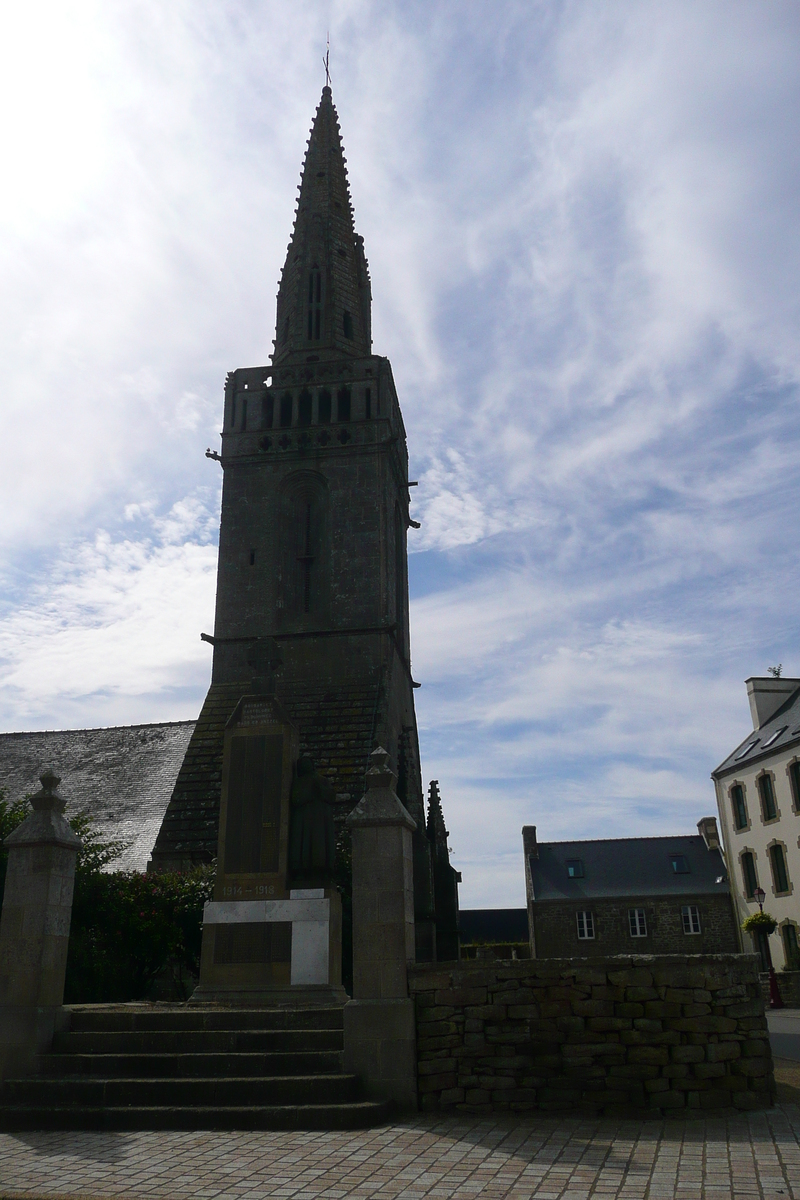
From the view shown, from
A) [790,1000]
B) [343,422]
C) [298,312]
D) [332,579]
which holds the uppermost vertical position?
[298,312]

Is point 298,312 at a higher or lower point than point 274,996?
higher

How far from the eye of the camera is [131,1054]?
8.38 m

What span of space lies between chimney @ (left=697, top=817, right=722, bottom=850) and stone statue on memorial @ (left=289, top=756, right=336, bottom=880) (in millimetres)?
36134

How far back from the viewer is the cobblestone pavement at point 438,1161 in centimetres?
525

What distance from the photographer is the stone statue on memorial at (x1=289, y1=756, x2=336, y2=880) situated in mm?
10883

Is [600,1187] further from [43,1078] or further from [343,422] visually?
[343,422]

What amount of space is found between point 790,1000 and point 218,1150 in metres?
24.4

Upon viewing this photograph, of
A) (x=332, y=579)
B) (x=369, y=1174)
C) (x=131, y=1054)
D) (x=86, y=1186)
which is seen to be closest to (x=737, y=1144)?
(x=369, y=1174)

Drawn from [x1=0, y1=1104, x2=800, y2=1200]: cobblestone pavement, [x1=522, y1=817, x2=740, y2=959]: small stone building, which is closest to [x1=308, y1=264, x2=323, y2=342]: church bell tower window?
[x1=0, y1=1104, x2=800, y2=1200]: cobblestone pavement

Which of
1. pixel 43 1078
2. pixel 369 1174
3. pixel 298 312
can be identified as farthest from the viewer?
pixel 298 312

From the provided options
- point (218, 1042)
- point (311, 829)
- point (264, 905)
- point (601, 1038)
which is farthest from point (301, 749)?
point (601, 1038)

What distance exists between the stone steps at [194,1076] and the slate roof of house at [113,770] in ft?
38.5

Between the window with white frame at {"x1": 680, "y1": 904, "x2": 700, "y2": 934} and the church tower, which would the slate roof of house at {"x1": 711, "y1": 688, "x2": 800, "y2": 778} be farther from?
the church tower

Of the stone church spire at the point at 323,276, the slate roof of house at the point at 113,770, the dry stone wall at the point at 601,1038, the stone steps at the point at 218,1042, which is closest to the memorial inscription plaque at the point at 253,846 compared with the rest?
the stone steps at the point at 218,1042
